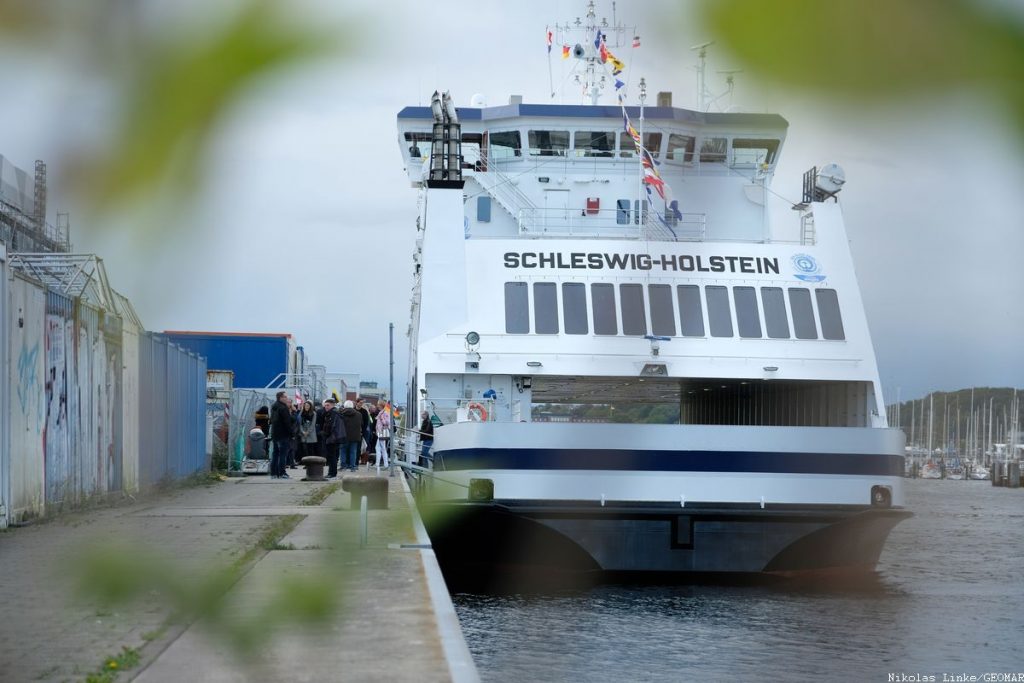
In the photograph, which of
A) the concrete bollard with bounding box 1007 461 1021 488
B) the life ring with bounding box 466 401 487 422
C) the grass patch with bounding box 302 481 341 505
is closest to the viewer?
the concrete bollard with bounding box 1007 461 1021 488

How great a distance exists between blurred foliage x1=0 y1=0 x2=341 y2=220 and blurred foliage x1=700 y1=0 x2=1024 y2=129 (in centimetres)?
28

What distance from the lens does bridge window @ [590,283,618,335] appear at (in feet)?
4.01

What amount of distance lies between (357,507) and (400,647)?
164 centimetres

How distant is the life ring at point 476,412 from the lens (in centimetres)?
1127

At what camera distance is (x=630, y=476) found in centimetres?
163

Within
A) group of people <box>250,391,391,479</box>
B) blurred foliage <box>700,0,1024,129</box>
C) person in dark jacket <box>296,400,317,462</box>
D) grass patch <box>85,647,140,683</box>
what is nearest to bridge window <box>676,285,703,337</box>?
Answer: blurred foliage <box>700,0,1024,129</box>

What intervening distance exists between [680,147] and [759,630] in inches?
353

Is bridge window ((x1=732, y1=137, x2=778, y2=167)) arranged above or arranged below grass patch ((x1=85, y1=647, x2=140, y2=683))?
above

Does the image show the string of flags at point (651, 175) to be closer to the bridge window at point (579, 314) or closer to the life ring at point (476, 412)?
the bridge window at point (579, 314)

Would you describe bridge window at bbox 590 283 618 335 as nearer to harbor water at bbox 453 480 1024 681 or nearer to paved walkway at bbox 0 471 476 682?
paved walkway at bbox 0 471 476 682

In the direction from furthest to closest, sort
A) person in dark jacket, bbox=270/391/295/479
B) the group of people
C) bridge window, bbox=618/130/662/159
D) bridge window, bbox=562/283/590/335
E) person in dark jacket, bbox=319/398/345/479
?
person in dark jacket, bbox=270/391/295/479, person in dark jacket, bbox=319/398/345/479, the group of people, bridge window, bbox=562/283/590/335, bridge window, bbox=618/130/662/159

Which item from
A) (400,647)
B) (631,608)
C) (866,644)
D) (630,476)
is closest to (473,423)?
(631,608)

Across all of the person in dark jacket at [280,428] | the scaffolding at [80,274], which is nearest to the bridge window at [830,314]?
the scaffolding at [80,274]

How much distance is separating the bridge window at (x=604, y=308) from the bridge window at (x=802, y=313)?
10.7 ft
